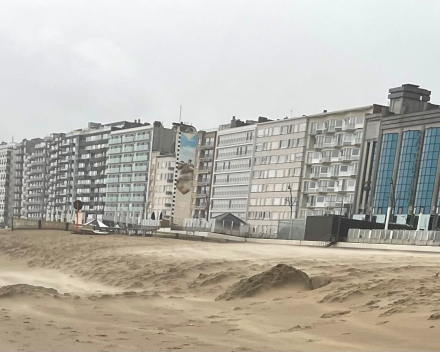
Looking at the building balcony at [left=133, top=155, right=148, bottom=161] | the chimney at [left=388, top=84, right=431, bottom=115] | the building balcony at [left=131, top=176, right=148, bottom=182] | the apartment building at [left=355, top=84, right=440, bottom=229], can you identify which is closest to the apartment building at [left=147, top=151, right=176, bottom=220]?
the building balcony at [left=131, top=176, right=148, bottom=182]

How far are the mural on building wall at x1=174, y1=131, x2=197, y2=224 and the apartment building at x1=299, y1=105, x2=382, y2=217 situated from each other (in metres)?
31.9

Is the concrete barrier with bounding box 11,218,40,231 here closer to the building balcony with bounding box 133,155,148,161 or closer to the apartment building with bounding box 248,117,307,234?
the apartment building with bounding box 248,117,307,234

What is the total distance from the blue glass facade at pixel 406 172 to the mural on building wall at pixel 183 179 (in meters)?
28.9

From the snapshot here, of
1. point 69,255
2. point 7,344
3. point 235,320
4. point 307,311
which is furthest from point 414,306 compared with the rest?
point 69,255

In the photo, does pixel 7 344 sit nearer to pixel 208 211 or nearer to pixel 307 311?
pixel 307 311

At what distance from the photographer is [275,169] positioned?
147 metres

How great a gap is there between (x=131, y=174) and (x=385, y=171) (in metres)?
91.6

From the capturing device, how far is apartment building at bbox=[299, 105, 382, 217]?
12512 centimetres

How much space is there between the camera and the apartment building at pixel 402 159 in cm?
10444

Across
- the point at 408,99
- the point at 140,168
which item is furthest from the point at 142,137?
the point at 408,99

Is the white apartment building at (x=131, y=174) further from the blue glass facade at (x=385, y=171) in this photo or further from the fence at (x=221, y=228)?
the fence at (x=221, y=228)

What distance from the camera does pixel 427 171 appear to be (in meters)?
105

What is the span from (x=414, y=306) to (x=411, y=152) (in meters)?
95.1

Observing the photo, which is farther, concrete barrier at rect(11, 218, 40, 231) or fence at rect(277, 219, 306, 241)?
fence at rect(277, 219, 306, 241)
